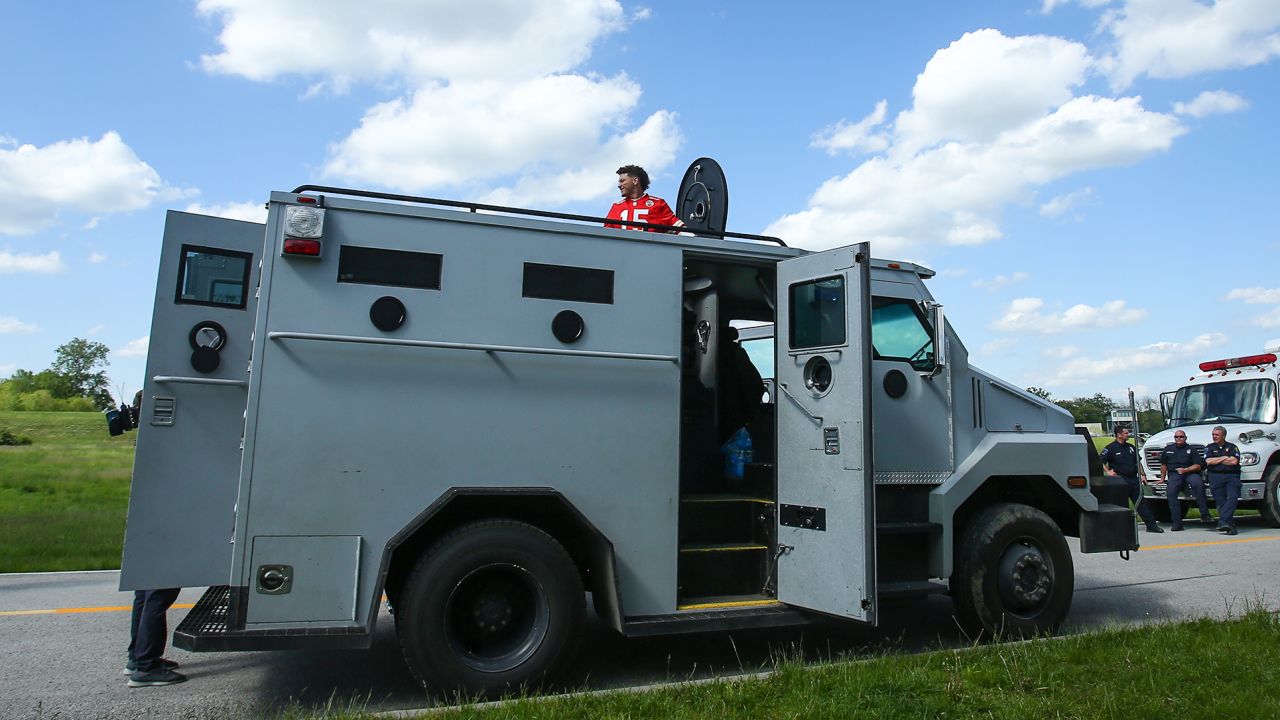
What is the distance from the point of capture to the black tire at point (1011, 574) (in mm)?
5934

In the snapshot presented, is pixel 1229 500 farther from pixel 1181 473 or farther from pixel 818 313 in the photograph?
pixel 818 313

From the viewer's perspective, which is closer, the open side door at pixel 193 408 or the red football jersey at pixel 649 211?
the open side door at pixel 193 408

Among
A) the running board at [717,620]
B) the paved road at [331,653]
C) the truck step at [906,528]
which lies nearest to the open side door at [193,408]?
the paved road at [331,653]

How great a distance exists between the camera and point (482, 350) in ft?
16.2

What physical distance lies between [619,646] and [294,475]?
2927 mm

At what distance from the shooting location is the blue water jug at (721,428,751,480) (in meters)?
6.47

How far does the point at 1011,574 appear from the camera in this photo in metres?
6.04

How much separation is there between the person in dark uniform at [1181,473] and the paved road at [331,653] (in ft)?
17.2

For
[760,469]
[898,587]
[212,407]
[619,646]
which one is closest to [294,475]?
[212,407]

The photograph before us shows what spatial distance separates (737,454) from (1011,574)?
85.7 inches

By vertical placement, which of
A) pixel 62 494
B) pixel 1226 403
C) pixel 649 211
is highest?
pixel 649 211

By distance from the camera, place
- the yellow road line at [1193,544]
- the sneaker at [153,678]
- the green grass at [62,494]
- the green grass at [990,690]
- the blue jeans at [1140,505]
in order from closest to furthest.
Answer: the green grass at [990,690]
the sneaker at [153,678]
the green grass at [62,494]
the yellow road line at [1193,544]
the blue jeans at [1140,505]

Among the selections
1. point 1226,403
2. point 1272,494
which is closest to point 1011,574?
point 1272,494

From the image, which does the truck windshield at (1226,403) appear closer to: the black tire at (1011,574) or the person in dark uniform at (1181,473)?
the person in dark uniform at (1181,473)
